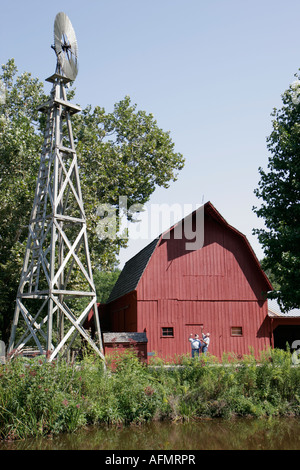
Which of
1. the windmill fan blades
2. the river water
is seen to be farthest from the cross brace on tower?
the river water

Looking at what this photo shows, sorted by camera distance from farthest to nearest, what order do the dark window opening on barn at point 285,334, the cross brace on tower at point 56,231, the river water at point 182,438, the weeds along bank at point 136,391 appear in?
the dark window opening on barn at point 285,334, the cross brace on tower at point 56,231, the weeds along bank at point 136,391, the river water at point 182,438

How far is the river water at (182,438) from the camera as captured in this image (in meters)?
10.9

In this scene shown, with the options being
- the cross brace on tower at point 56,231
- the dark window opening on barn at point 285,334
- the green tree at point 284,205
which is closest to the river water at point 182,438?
the cross brace on tower at point 56,231

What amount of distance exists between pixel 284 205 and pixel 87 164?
1078 cm

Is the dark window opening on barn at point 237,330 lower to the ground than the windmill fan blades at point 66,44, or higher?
lower

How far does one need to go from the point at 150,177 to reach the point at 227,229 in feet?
22.8

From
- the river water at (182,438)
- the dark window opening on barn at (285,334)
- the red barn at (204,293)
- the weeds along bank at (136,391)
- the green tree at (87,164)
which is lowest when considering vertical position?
the river water at (182,438)

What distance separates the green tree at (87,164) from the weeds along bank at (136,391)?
1024 cm

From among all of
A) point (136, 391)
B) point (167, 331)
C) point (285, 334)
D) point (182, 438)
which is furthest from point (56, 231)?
point (285, 334)

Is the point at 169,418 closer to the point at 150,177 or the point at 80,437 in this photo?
the point at 80,437

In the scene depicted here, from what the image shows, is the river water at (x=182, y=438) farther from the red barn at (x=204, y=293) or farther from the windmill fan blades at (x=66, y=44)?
the windmill fan blades at (x=66, y=44)

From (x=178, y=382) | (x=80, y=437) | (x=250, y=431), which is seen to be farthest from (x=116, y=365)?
(x=250, y=431)

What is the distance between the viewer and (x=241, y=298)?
25578 mm

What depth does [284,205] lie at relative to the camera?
24.2 meters
